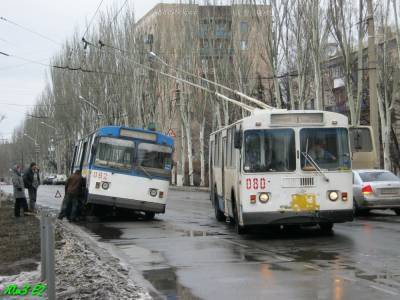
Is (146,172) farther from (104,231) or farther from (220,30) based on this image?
(220,30)

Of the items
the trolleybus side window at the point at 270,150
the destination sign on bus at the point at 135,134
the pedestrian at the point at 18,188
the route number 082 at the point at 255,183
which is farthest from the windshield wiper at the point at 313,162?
the pedestrian at the point at 18,188

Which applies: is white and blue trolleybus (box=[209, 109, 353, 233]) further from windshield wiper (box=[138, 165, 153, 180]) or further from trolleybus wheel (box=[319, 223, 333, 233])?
windshield wiper (box=[138, 165, 153, 180])

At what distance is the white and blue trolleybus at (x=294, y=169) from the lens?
14.4 m

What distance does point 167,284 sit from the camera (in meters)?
9.16

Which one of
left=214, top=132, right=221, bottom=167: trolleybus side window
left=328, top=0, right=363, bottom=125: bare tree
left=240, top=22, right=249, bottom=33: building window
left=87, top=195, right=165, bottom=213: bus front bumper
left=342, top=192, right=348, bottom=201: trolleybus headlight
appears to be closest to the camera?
left=342, top=192, right=348, bottom=201: trolleybus headlight

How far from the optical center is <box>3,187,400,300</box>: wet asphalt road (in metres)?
8.43

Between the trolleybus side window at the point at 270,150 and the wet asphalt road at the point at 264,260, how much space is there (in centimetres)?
159

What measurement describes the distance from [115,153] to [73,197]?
205 cm

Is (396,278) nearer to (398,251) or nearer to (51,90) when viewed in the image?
(398,251)

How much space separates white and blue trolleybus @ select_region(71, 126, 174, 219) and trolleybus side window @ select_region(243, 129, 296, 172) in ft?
24.2

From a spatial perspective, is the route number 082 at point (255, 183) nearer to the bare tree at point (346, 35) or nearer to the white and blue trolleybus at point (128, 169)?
the white and blue trolleybus at point (128, 169)

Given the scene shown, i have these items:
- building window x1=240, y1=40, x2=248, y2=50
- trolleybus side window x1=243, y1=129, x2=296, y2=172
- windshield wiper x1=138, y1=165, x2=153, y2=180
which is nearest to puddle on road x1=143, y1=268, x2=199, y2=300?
trolleybus side window x1=243, y1=129, x2=296, y2=172

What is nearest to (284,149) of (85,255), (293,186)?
(293,186)

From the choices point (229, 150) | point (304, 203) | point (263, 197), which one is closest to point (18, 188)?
point (229, 150)
